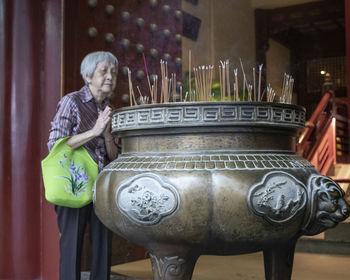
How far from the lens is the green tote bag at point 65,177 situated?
5.60 feet

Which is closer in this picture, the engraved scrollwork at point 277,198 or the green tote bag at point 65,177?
the engraved scrollwork at point 277,198

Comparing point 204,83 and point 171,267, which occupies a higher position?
point 204,83

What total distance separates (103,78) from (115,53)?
41.3 inches

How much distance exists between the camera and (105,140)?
1.85 metres

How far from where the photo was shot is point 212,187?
121 centimetres

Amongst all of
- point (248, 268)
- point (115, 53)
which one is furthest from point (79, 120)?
point (248, 268)

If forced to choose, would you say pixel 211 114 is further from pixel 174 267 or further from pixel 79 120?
pixel 79 120

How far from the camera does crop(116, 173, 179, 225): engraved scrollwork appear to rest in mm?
1211

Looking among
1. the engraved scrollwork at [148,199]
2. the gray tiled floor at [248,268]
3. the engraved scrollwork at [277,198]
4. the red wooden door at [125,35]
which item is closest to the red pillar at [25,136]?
the red wooden door at [125,35]

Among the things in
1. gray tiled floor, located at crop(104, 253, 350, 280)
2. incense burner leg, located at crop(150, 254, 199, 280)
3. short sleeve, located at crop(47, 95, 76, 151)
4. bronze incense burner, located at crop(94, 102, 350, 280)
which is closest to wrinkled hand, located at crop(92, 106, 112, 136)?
short sleeve, located at crop(47, 95, 76, 151)

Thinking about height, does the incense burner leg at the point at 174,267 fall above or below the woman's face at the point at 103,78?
below

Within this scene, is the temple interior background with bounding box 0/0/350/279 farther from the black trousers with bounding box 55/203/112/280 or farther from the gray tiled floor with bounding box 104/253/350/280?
the black trousers with bounding box 55/203/112/280

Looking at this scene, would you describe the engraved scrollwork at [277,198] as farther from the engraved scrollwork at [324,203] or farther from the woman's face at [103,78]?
the woman's face at [103,78]

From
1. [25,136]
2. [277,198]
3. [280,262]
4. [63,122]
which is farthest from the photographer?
[25,136]
